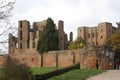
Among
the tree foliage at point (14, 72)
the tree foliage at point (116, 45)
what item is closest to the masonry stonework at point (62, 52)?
the tree foliage at point (14, 72)

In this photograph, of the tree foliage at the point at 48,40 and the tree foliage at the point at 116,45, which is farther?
the tree foliage at the point at 48,40

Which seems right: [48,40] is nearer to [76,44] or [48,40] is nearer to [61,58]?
[61,58]

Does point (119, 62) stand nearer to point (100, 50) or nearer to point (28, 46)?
point (100, 50)

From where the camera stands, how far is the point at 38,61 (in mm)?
66938

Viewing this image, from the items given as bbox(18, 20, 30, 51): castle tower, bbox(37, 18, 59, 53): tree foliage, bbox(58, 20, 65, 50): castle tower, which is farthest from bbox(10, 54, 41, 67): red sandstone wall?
bbox(18, 20, 30, 51): castle tower

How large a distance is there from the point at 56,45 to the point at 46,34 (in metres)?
2.54

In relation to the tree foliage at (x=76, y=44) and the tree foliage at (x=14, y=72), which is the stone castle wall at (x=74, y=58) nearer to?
the tree foliage at (x=14, y=72)

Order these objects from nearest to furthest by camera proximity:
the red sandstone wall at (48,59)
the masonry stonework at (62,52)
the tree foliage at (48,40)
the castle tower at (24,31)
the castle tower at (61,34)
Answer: the masonry stonework at (62,52) < the red sandstone wall at (48,59) < the tree foliage at (48,40) < the castle tower at (61,34) < the castle tower at (24,31)

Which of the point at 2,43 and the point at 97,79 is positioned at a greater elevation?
the point at 2,43

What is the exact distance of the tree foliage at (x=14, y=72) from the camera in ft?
99.3

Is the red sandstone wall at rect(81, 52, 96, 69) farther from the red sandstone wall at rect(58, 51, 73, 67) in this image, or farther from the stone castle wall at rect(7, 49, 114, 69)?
the red sandstone wall at rect(58, 51, 73, 67)

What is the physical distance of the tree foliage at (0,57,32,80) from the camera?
30.3 m

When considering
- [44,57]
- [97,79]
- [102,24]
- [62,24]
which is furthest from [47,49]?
[102,24]

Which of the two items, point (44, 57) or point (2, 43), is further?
point (44, 57)
